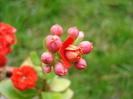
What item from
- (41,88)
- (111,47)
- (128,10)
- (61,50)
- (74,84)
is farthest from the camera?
(128,10)

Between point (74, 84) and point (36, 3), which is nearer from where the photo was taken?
point (74, 84)

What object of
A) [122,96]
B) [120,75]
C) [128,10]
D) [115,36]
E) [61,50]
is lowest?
[122,96]

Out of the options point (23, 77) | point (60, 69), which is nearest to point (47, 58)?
point (60, 69)

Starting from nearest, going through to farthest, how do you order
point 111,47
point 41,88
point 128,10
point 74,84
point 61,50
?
point 61,50, point 41,88, point 74,84, point 111,47, point 128,10

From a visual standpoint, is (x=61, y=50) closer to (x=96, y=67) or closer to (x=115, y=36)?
(x=96, y=67)

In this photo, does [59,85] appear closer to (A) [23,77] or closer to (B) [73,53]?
(A) [23,77]

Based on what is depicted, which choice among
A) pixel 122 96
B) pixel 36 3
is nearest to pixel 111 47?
pixel 122 96

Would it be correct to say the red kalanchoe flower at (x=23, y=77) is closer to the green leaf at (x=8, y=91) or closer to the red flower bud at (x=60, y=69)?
the green leaf at (x=8, y=91)

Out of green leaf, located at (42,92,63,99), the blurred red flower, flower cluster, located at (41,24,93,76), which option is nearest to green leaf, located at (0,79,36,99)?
green leaf, located at (42,92,63,99)
